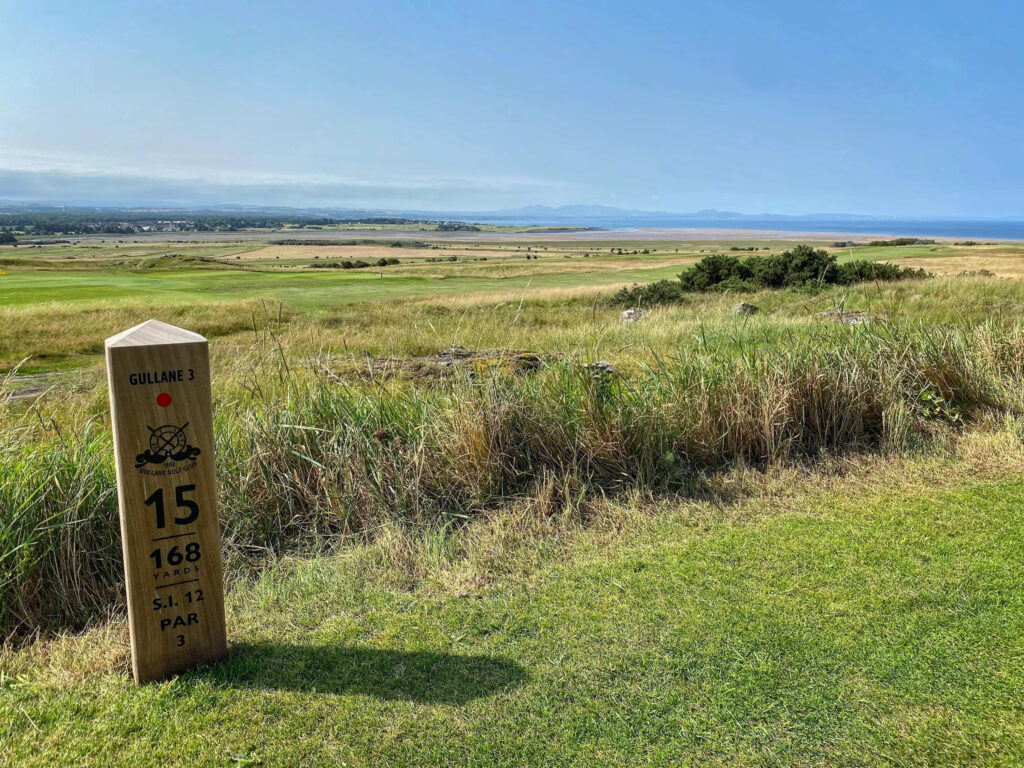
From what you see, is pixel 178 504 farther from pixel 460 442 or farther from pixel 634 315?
pixel 634 315

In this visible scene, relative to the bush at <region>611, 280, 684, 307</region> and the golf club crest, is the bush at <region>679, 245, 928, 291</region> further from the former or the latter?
the golf club crest

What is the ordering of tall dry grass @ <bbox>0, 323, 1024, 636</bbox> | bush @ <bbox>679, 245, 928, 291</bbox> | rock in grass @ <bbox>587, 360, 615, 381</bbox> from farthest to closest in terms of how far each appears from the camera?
bush @ <bbox>679, 245, 928, 291</bbox> → rock in grass @ <bbox>587, 360, 615, 381</bbox> → tall dry grass @ <bbox>0, 323, 1024, 636</bbox>

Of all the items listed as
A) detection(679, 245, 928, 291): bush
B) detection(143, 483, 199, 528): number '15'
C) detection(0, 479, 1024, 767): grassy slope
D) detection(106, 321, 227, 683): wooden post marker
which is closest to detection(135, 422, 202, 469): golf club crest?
detection(106, 321, 227, 683): wooden post marker

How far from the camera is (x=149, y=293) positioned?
32281 mm

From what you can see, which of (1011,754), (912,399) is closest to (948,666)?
(1011,754)

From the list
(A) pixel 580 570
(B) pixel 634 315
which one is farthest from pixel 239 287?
(A) pixel 580 570

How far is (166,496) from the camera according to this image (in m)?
2.82

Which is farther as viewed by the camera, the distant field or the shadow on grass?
the shadow on grass

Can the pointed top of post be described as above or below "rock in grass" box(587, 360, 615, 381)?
above

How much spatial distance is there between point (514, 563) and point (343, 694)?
53.2 inches

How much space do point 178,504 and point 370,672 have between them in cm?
107

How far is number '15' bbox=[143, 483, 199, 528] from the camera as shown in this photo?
110 inches

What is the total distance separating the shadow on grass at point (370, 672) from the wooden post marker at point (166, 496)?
176mm

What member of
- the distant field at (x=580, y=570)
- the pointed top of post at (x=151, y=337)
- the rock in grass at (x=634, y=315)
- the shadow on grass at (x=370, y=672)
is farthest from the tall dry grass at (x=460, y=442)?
the rock in grass at (x=634, y=315)
